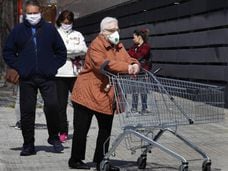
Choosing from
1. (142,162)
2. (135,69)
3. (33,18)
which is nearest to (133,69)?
(135,69)

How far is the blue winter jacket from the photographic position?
7.88 metres

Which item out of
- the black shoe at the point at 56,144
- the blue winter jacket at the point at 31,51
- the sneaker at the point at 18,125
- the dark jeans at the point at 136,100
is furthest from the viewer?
the sneaker at the point at 18,125

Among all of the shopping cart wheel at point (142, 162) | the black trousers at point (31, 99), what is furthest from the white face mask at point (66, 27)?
the shopping cart wheel at point (142, 162)

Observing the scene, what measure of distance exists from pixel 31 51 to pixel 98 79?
1308 millimetres

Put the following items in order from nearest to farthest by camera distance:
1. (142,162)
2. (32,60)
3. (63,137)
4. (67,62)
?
(142,162)
(32,60)
(67,62)
(63,137)

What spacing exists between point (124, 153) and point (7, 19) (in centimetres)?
1642

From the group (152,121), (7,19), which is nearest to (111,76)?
(152,121)

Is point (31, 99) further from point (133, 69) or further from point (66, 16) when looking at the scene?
point (133, 69)

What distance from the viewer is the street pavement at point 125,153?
24.7ft

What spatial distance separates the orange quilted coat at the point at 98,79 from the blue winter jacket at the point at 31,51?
1.03 m

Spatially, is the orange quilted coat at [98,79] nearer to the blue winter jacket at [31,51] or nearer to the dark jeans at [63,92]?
the blue winter jacket at [31,51]

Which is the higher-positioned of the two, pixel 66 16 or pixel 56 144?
pixel 66 16

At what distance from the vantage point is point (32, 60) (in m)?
7.89

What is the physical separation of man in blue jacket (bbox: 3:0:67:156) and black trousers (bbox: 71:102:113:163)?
102 centimetres
